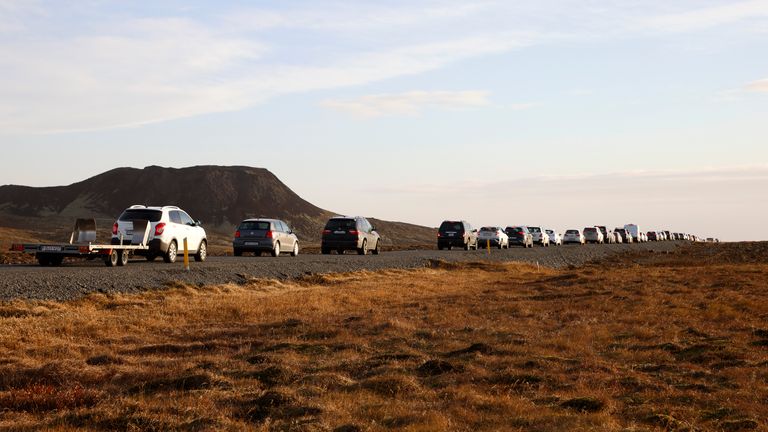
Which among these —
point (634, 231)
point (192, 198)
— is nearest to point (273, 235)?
point (634, 231)

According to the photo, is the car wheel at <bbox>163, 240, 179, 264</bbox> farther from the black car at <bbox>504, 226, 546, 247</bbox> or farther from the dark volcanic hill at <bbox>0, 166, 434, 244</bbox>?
the dark volcanic hill at <bbox>0, 166, 434, 244</bbox>

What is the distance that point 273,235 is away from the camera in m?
36.7

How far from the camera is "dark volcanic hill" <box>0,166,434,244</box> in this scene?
145 metres

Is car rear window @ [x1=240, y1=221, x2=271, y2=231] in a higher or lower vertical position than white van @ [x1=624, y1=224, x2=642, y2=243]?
lower

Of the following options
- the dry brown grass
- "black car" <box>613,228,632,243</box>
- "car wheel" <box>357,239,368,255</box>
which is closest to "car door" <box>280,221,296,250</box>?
"car wheel" <box>357,239,368,255</box>

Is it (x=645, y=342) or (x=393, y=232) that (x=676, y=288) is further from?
(x=393, y=232)

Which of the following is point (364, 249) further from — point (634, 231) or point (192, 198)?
point (192, 198)

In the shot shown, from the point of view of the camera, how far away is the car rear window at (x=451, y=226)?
52625 millimetres

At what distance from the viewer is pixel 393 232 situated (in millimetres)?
146750

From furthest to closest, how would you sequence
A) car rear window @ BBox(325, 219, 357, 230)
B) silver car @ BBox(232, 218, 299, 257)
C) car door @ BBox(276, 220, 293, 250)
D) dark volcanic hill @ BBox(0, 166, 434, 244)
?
dark volcanic hill @ BBox(0, 166, 434, 244) → car rear window @ BBox(325, 219, 357, 230) → car door @ BBox(276, 220, 293, 250) → silver car @ BBox(232, 218, 299, 257)

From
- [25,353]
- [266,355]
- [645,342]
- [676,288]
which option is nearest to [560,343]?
[645,342]

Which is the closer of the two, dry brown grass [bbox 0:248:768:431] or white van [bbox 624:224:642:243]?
dry brown grass [bbox 0:248:768:431]

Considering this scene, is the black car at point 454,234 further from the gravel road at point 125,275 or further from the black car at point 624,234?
the black car at point 624,234

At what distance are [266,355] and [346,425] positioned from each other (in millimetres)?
4231
